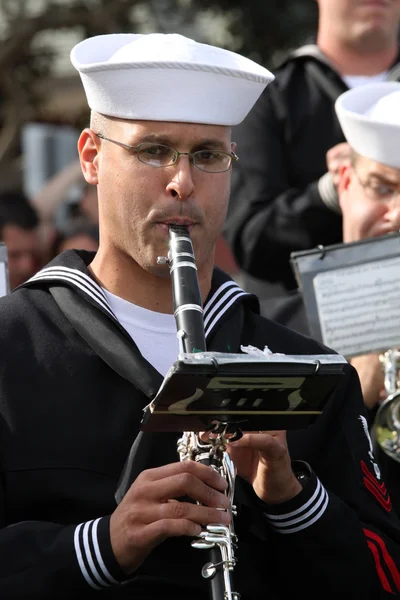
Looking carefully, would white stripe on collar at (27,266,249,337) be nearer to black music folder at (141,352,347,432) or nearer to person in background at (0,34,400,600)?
person in background at (0,34,400,600)

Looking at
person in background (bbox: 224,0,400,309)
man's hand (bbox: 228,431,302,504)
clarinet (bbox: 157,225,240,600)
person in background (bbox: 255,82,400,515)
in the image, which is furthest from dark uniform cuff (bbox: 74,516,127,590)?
person in background (bbox: 224,0,400,309)

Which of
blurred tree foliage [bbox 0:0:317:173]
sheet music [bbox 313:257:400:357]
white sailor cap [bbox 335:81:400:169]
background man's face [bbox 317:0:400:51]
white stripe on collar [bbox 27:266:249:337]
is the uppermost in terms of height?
blurred tree foliage [bbox 0:0:317:173]

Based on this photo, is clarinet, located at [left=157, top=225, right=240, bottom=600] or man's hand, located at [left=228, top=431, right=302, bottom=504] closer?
A: clarinet, located at [left=157, top=225, right=240, bottom=600]

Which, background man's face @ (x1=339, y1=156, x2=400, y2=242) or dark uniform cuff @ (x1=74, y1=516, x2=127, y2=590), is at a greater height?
background man's face @ (x1=339, y1=156, x2=400, y2=242)

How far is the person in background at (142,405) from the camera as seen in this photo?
3688mm

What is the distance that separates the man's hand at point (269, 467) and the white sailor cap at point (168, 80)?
35.7 inches

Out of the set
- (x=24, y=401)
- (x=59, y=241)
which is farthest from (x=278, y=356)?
(x=59, y=241)

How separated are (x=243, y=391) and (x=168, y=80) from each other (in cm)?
107

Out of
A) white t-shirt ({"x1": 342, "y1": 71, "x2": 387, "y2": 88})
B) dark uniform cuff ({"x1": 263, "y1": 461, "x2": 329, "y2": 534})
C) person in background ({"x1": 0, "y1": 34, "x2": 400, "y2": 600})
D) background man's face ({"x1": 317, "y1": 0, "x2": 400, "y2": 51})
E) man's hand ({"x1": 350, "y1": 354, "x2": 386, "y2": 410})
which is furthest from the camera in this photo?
white t-shirt ({"x1": 342, "y1": 71, "x2": 387, "y2": 88})

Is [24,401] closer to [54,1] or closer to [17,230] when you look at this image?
[17,230]

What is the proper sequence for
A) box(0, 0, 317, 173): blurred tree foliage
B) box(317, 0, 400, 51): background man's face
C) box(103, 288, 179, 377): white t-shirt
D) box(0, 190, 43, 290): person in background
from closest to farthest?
box(103, 288, 179, 377): white t-shirt
box(317, 0, 400, 51): background man's face
box(0, 190, 43, 290): person in background
box(0, 0, 317, 173): blurred tree foliage

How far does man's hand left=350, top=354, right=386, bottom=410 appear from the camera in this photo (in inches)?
207

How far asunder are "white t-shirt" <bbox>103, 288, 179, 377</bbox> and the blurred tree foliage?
34.2ft

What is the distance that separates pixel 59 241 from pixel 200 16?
6342 mm
